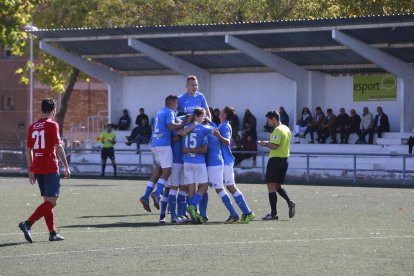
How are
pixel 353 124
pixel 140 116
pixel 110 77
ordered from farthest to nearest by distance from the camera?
1. pixel 110 77
2. pixel 140 116
3. pixel 353 124

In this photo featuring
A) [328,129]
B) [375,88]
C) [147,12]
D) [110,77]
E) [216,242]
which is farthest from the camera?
[147,12]

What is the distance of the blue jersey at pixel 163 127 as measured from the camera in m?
18.3

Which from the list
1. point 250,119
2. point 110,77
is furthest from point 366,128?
point 110,77

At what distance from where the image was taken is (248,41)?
1490 inches

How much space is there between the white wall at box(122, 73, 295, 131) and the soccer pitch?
659 inches

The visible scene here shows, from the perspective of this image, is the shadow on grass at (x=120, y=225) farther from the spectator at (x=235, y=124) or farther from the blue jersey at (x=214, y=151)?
the spectator at (x=235, y=124)

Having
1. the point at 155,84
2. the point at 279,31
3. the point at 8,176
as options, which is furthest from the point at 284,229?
the point at 155,84

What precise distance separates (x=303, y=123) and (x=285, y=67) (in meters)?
1.96

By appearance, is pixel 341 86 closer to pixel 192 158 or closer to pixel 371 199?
pixel 371 199

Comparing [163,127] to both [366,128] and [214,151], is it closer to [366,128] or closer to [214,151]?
[214,151]

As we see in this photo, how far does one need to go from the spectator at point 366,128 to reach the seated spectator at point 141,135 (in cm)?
783

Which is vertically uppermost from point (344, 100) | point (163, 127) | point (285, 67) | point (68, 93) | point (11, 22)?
point (11, 22)

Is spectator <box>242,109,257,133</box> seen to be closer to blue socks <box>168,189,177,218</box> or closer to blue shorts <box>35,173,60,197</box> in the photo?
blue socks <box>168,189,177,218</box>

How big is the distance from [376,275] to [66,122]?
52.8 metres
